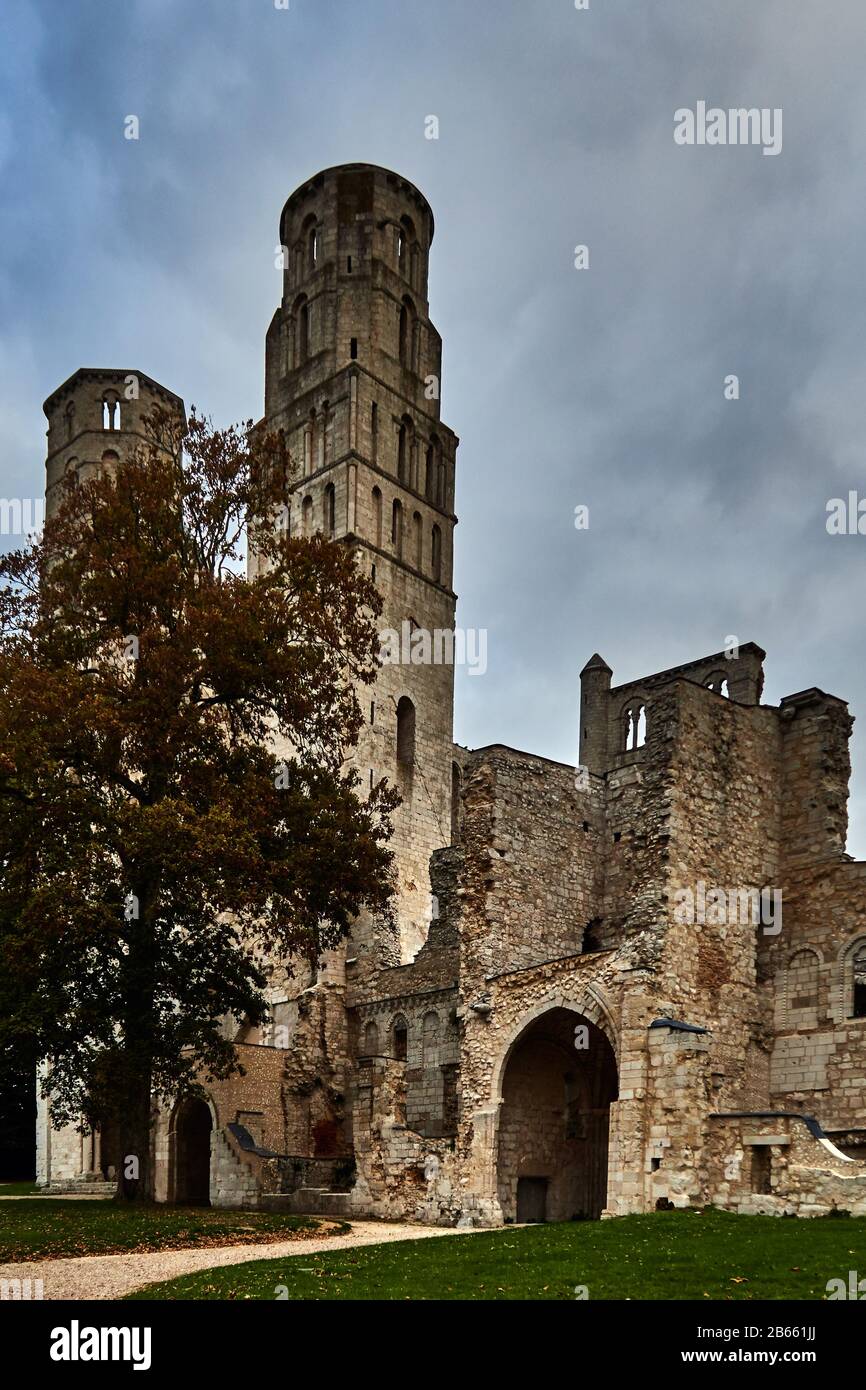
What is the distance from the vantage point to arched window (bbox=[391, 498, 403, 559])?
167 feet

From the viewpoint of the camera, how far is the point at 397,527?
168ft

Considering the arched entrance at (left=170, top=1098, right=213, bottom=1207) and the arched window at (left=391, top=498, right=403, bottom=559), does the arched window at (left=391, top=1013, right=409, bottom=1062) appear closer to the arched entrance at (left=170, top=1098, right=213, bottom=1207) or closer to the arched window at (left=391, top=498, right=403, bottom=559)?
the arched entrance at (left=170, top=1098, right=213, bottom=1207)

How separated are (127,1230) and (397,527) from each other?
115 ft

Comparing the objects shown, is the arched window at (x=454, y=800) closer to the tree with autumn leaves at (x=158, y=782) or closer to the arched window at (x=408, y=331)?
the arched window at (x=408, y=331)

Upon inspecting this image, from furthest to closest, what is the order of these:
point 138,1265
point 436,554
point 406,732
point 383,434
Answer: point 436,554 → point 383,434 → point 406,732 → point 138,1265

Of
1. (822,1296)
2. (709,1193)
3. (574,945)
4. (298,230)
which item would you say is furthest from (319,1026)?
(298,230)

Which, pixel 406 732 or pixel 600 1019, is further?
pixel 406 732

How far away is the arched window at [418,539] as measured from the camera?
170ft

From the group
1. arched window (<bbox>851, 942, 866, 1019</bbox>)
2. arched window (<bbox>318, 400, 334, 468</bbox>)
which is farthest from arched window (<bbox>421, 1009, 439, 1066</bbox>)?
arched window (<bbox>318, 400, 334, 468</bbox>)

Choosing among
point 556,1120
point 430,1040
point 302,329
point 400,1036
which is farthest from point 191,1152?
point 302,329

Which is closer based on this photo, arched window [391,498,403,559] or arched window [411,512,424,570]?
arched window [391,498,403,559]

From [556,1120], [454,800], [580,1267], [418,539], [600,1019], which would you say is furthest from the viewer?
[418,539]

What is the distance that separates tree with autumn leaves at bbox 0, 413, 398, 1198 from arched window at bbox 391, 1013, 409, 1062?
793cm

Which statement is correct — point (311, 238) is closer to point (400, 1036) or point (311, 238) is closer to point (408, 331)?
point (408, 331)
